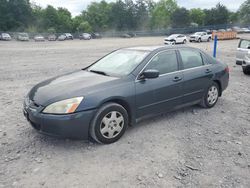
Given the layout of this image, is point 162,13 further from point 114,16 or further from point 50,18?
point 50,18

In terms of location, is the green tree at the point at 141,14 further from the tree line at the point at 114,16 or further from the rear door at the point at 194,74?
the rear door at the point at 194,74

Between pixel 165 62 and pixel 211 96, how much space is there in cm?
158

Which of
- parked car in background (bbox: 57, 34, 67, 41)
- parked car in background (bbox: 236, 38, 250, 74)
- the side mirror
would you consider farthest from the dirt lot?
parked car in background (bbox: 57, 34, 67, 41)

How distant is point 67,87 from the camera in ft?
11.7

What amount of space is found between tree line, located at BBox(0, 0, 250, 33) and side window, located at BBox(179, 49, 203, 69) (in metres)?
64.7

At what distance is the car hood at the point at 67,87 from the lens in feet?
10.9

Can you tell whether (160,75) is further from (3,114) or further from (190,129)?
(3,114)

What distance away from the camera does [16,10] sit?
2675 inches

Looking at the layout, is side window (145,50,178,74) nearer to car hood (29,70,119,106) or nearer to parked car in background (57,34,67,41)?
car hood (29,70,119,106)

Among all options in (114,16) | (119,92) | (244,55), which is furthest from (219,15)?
(119,92)

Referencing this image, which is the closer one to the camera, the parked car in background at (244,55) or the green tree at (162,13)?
the parked car in background at (244,55)

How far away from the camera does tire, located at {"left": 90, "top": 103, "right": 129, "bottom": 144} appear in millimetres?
3398

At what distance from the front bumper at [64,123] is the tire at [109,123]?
121 millimetres

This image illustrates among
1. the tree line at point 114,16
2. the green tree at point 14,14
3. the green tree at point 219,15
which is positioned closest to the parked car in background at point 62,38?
the tree line at point 114,16
